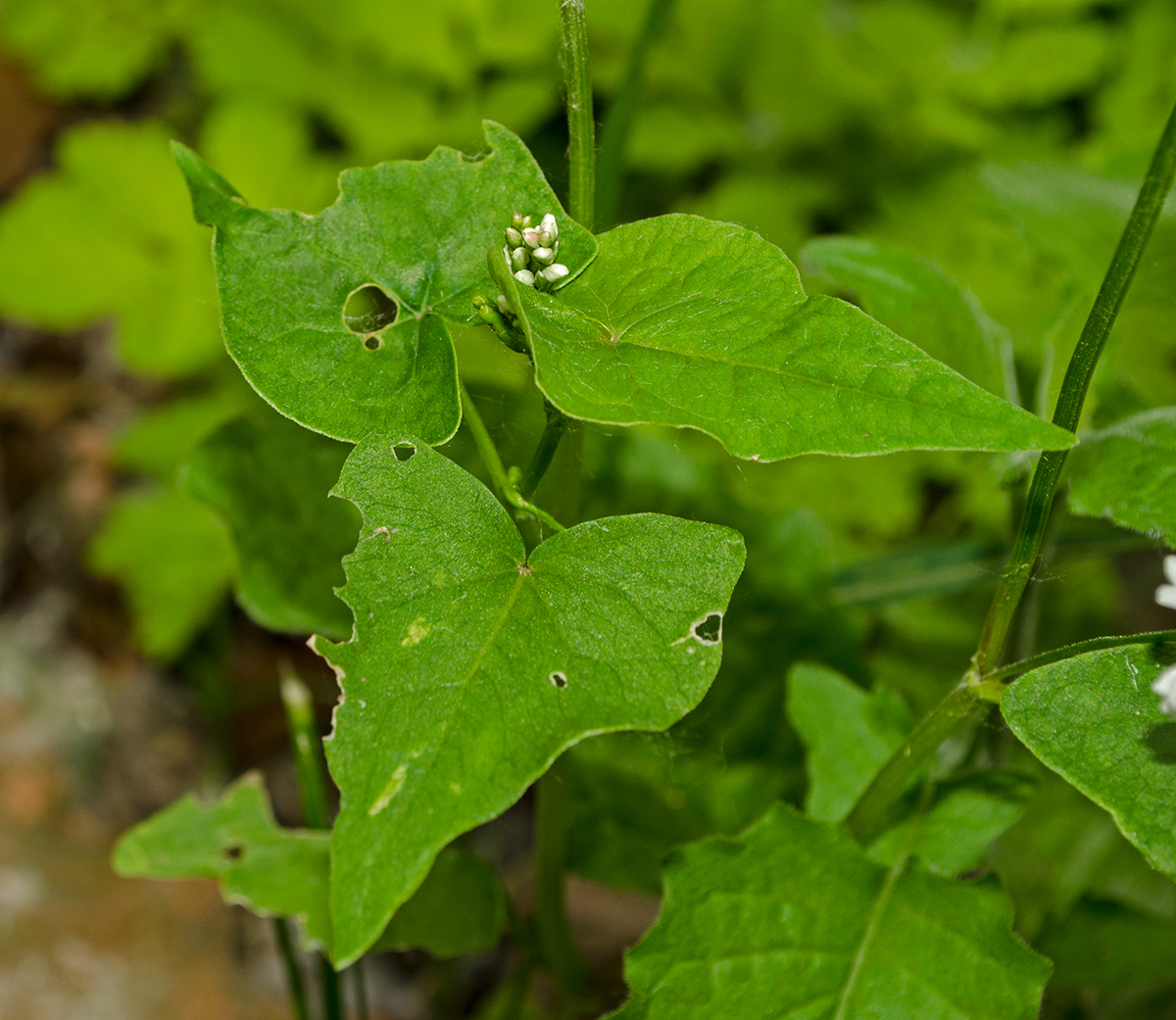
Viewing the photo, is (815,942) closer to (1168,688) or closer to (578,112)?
(1168,688)

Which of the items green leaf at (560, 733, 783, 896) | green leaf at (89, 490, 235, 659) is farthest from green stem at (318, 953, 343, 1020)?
green leaf at (89, 490, 235, 659)

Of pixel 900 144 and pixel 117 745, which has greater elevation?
pixel 900 144

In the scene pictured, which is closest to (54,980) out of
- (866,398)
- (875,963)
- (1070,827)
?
(875,963)

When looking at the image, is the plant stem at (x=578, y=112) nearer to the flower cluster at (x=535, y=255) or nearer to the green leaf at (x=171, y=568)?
the flower cluster at (x=535, y=255)

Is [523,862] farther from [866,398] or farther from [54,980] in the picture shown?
[866,398]

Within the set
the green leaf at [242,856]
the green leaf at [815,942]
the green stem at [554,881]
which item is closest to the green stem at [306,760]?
the green leaf at [242,856]

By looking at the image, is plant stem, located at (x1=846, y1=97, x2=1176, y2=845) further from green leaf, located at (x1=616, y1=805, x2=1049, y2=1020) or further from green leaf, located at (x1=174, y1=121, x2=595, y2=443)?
green leaf, located at (x1=174, y1=121, x2=595, y2=443)
